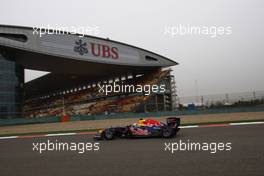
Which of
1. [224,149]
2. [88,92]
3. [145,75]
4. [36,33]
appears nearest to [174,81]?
[145,75]

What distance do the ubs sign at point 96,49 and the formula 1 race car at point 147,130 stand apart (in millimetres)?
28829

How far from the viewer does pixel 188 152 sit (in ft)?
22.5

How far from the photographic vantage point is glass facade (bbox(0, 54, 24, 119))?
110 ft

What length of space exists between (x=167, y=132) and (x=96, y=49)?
3186 cm

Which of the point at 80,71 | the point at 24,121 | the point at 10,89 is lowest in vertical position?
the point at 24,121

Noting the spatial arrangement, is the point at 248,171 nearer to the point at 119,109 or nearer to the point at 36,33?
the point at 36,33

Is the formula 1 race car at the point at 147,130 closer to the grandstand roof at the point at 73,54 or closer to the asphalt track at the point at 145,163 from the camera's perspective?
the asphalt track at the point at 145,163

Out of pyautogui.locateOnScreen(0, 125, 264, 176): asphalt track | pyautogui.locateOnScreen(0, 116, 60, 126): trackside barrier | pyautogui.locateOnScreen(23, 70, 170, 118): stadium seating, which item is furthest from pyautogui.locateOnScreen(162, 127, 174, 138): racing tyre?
pyautogui.locateOnScreen(23, 70, 170, 118): stadium seating

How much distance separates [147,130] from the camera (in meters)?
10.4

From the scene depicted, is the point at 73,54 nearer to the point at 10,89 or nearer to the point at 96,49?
the point at 96,49

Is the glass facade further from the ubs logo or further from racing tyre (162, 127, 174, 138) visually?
racing tyre (162, 127, 174, 138)

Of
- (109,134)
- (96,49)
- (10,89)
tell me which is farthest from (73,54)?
(109,134)

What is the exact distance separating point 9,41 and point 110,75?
2302 cm

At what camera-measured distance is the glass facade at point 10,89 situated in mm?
33625
